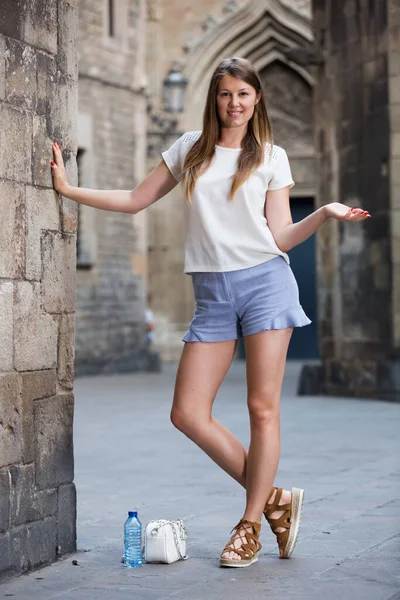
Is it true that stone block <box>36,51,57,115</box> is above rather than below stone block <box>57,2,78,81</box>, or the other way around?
below

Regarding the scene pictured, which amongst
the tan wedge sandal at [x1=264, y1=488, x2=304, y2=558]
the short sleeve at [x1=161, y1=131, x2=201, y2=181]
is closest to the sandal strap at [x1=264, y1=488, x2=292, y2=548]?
the tan wedge sandal at [x1=264, y1=488, x2=304, y2=558]

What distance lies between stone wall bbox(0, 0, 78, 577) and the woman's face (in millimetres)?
632

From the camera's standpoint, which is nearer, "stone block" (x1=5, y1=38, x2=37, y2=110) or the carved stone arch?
"stone block" (x1=5, y1=38, x2=37, y2=110)

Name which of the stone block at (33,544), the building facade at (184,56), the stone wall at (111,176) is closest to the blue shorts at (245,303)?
the stone block at (33,544)

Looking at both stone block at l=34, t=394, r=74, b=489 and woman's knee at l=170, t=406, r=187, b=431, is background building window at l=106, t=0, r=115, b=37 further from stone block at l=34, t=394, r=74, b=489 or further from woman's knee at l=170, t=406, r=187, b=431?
woman's knee at l=170, t=406, r=187, b=431

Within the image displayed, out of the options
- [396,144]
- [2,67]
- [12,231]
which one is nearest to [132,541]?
[12,231]

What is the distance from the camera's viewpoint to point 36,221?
4977 millimetres

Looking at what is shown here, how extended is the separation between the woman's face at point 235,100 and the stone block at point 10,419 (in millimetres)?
1193

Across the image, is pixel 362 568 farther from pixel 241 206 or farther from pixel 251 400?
pixel 241 206

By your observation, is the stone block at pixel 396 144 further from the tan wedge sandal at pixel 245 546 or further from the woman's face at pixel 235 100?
the tan wedge sandal at pixel 245 546

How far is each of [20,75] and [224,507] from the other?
8.31 ft

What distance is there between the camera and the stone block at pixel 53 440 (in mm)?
4973

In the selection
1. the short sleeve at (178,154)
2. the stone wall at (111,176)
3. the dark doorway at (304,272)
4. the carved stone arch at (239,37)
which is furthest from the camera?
the dark doorway at (304,272)

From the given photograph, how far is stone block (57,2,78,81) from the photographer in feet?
17.0
